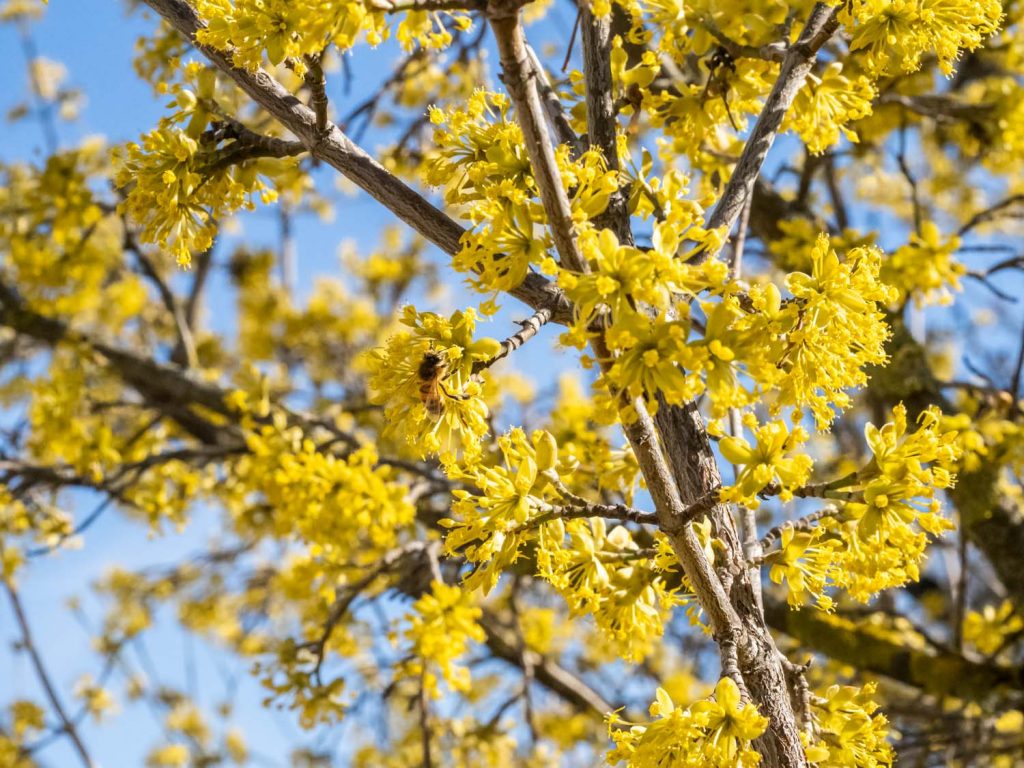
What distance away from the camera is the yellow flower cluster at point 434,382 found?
1853mm

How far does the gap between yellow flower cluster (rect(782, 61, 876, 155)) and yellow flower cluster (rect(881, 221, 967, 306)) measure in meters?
1.44

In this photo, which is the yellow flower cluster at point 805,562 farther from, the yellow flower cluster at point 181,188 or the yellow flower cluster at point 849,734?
the yellow flower cluster at point 181,188

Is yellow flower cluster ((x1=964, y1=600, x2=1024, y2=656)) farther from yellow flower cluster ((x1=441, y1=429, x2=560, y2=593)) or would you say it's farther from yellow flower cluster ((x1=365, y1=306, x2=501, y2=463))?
yellow flower cluster ((x1=365, y1=306, x2=501, y2=463))

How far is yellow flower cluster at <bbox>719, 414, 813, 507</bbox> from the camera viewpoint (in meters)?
1.78

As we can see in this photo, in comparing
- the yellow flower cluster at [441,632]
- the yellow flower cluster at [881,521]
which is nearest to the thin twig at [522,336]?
the yellow flower cluster at [881,521]

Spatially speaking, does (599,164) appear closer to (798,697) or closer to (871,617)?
(798,697)

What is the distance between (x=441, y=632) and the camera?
135 inches

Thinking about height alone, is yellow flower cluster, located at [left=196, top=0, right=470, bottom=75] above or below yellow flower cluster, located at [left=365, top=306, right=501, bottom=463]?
above

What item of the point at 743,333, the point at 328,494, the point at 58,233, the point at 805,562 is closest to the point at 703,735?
the point at 805,562

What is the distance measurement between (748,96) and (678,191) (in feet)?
2.02

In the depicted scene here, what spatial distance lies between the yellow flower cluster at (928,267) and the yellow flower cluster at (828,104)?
1.44 metres

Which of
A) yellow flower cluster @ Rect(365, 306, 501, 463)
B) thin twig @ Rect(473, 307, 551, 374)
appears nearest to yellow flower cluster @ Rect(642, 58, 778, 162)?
thin twig @ Rect(473, 307, 551, 374)

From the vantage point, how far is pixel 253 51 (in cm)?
196

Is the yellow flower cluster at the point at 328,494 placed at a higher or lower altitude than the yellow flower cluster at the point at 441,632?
higher
